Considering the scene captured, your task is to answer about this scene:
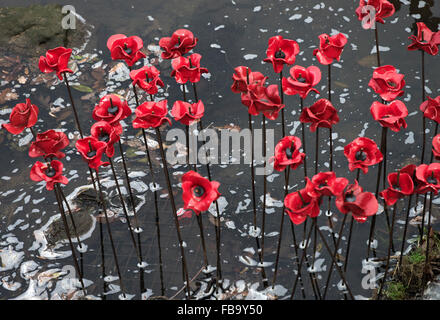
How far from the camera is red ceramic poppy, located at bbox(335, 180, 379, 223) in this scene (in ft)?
9.03

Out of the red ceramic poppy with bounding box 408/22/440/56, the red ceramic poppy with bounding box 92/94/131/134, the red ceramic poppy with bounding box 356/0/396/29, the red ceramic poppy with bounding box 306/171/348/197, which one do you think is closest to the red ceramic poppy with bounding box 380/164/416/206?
the red ceramic poppy with bounding box 306/171/348/197

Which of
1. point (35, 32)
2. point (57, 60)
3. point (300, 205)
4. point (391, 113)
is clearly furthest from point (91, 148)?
point (35, 32)

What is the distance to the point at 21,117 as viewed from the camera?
10.4 ft

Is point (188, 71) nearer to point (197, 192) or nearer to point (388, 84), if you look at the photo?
point (197, 192)

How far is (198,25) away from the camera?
5816mm

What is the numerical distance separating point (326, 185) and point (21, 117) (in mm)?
1643

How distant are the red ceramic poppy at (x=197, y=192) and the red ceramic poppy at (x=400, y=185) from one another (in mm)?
850

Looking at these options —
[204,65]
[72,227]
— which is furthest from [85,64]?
[72,227]

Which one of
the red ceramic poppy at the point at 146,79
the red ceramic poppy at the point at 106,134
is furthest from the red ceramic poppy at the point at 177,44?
the red ceramic poppy at the point at 106,134

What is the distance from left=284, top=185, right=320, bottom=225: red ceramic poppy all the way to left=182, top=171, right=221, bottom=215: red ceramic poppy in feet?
1.14

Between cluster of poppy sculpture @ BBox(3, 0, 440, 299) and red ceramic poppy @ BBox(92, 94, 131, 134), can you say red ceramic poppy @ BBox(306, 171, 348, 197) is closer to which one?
cluster of poppy sculpture @ BBox(3, 0, 440, 299)

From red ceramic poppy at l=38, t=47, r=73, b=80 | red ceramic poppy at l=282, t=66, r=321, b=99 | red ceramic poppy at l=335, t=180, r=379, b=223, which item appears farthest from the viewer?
red ceramic poppy at l=38, t=47, r=73, b=80

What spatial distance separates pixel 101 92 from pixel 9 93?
857mm

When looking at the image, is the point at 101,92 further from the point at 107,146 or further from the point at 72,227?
the point at 107,146
